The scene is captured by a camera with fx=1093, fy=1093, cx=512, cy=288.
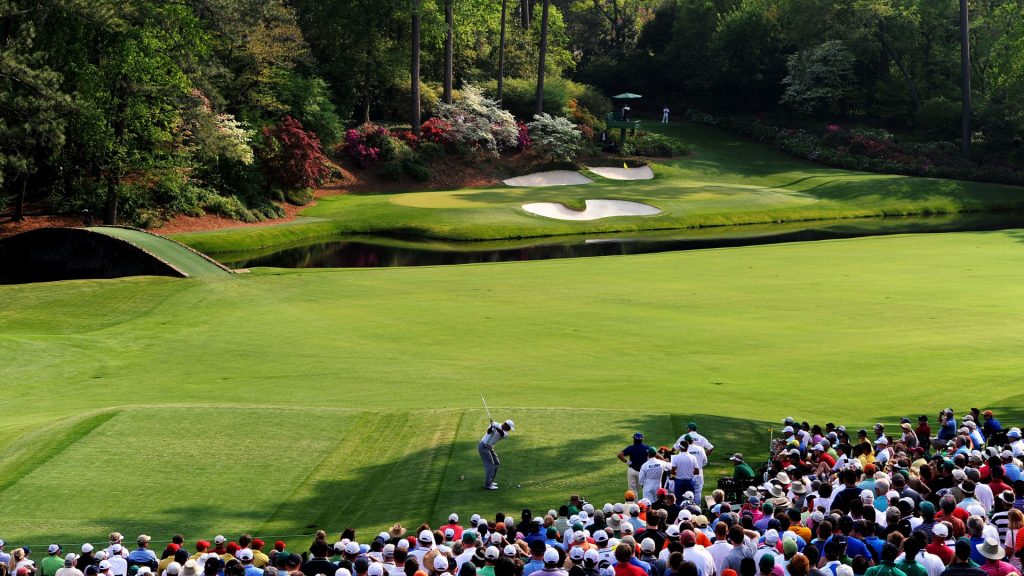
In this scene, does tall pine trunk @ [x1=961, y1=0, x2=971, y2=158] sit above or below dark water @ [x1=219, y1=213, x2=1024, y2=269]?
above

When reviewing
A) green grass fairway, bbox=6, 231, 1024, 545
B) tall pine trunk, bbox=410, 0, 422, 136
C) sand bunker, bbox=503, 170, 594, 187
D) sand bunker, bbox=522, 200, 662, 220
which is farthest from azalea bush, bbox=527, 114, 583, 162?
green grass fairway, bbox=6, 231, 1024, 545

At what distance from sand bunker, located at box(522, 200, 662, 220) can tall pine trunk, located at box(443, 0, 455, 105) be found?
57.8ft

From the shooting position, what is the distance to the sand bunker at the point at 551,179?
2861 inches

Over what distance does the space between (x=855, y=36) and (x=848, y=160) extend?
37.8ft

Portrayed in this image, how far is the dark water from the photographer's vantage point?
49938mm

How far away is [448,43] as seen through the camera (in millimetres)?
76188

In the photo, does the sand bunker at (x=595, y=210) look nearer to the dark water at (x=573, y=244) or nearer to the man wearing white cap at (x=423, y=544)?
the dark water at (x=573, y=244)

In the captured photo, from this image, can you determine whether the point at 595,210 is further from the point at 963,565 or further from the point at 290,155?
the point at 963,565

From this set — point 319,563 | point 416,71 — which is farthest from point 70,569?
point 416,71

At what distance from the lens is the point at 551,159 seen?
76.5 m

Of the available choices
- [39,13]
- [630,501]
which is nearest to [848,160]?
[39,13]

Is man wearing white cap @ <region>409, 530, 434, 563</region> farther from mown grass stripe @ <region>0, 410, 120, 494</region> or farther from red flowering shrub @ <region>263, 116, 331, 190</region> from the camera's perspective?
red flowering shrub @ <region>263, 116, 331, 190</region>

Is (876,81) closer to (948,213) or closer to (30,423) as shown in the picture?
(948,213)

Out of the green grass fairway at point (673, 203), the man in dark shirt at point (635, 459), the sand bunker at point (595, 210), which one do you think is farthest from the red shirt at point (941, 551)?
the sand bunker at point (595, 210)
